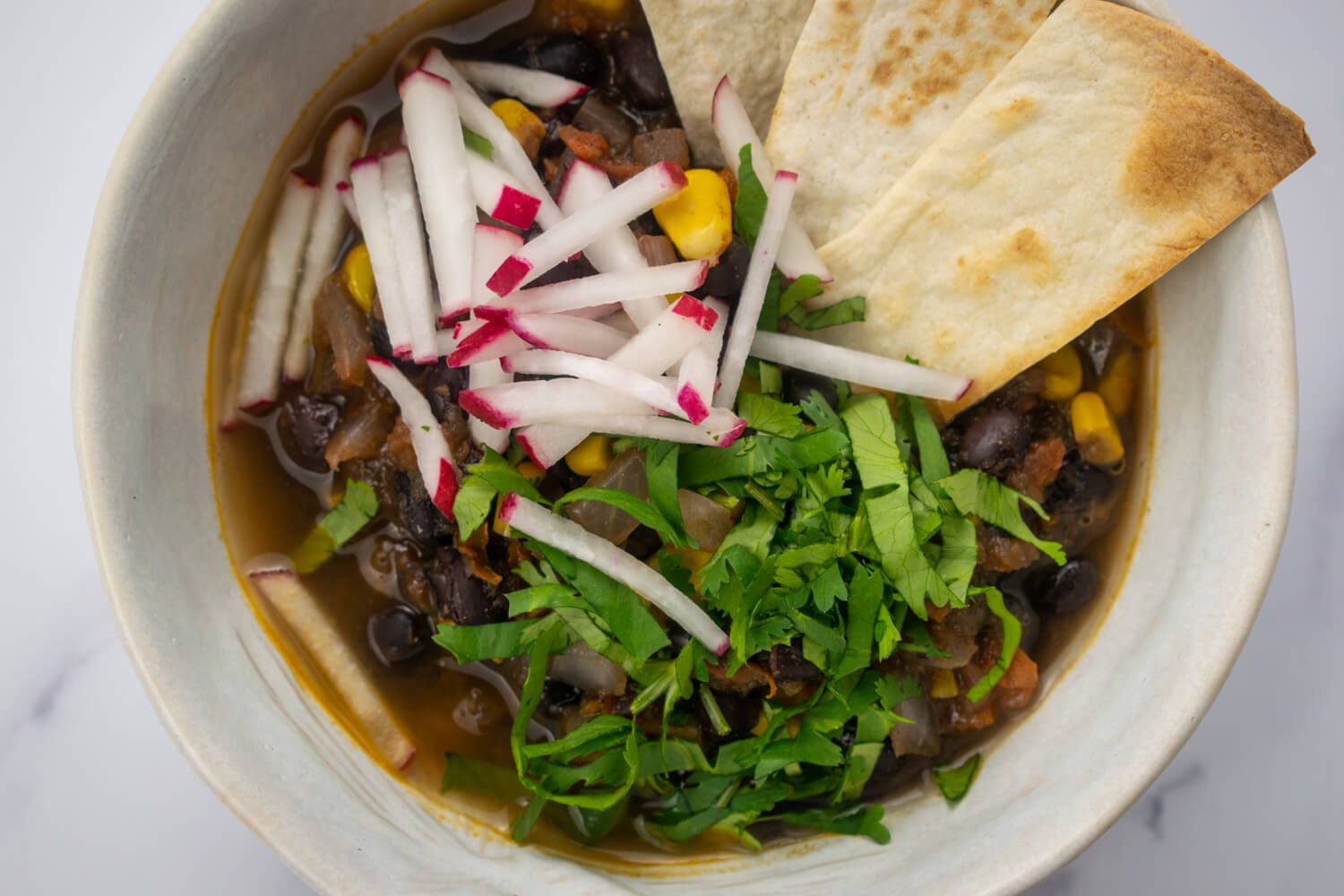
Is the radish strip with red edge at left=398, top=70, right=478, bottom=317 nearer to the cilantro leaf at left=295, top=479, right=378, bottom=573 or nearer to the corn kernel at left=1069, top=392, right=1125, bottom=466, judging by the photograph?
the cilantro leaf at left=295, top=479, right=378, bottom=573

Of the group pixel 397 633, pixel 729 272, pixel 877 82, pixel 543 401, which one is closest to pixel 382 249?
pixel 543 401

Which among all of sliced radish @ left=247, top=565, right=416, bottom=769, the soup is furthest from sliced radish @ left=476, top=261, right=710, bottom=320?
sliced radish @ left=247, top=565, right=416, bottom=769

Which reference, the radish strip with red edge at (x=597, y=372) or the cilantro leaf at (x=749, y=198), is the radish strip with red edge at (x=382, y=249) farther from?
the cilantro leaf at (x=749, y=198)

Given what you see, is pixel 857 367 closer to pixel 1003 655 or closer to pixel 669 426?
pixel 669 426

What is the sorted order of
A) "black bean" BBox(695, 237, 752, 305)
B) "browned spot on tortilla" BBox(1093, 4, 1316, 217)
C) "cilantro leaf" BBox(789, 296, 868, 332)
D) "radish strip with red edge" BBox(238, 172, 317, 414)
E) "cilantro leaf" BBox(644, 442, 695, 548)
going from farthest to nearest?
"radish strip with red edge" BBox(238, 172, 317, 414) → "cilantro leaf" BBox(789, 296, 868, 332) → "black bean" BBox(695, 237, 752, 305) → "cilantro leaf" BBox(644, 442, 695, 548) → "browned spot on tortilla" BBox(1093, 4, 1316, 217)

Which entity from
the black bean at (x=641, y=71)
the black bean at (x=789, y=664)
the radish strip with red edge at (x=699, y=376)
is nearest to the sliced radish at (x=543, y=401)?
the radish strip with red edge at (x=699, y=376)

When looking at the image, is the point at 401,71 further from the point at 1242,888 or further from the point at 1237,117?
the point at 1242,888
